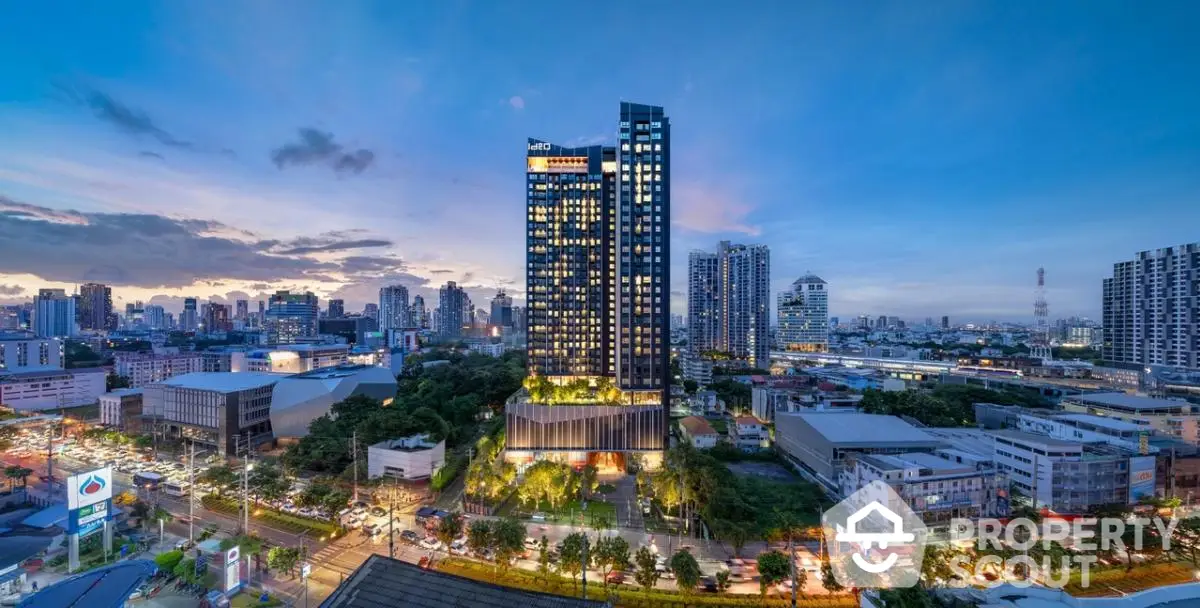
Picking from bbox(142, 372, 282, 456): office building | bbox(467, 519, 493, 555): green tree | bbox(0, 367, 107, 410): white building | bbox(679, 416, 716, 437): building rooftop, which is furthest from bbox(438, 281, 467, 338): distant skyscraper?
bbox(467, 519, 493, 555): green tree

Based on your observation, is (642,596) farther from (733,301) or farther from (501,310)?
(501,310)

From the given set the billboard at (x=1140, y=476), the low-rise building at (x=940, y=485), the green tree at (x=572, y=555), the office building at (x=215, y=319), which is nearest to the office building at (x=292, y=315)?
the office building at (x=215, y=319)

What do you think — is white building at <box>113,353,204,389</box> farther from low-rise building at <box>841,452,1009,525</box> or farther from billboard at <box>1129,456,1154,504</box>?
billboard at <box>1129,456,1154,504</box>

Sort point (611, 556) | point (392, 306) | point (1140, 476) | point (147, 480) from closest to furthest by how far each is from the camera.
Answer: point (611, 556)
point (1140, 476)
point (147, 480)
point (392, 306)

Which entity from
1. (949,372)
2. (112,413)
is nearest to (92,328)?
(112,413)

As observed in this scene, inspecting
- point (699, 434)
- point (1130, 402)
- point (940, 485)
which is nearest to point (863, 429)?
point (940, 485)

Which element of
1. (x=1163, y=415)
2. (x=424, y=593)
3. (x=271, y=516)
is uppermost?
(x=424, y=593)

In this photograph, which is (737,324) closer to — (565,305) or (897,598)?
(565,305)

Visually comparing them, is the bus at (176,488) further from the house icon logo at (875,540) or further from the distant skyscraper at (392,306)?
the distant skyscraper at (392,306)
